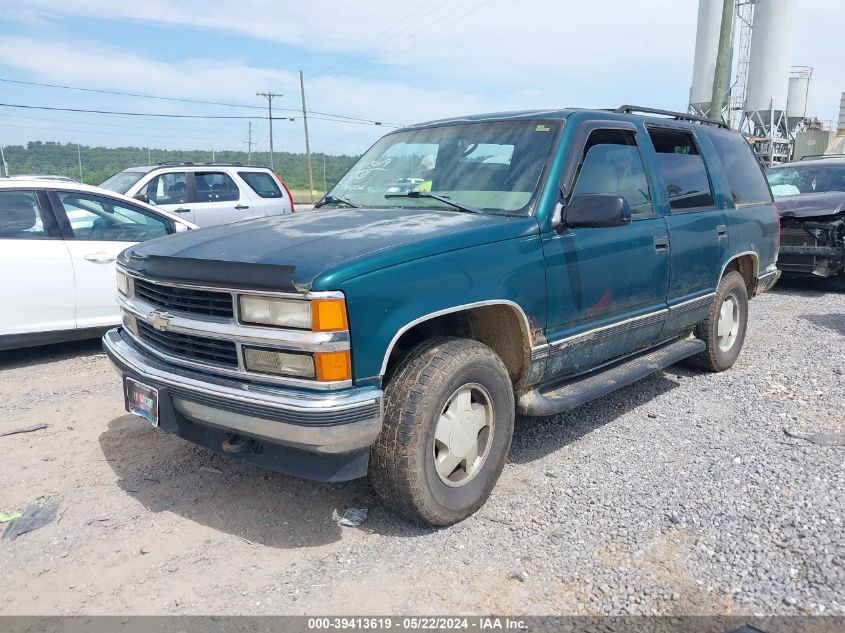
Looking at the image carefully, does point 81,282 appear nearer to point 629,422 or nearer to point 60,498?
point 60,498

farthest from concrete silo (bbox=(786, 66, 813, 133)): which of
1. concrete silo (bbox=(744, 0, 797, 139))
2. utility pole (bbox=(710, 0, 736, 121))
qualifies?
utility pole (bbox=(710, 0, 736, 121))

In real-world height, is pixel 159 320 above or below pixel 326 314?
below

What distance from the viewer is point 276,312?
2.72 meters

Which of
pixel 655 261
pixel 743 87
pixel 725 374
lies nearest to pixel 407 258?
pixel 655 261

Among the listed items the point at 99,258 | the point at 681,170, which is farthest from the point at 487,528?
the point at 99,258

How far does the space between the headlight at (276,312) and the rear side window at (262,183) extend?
29.5ft

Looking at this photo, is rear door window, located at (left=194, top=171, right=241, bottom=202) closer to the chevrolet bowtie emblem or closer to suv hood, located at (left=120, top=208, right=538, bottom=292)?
suv hood, located at (left=120, top=208, right=538, bottom=292)

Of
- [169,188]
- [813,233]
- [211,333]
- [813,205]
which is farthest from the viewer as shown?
[169,188]

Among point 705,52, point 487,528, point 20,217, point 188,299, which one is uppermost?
point 705,52

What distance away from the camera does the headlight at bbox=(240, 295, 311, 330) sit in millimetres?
2643

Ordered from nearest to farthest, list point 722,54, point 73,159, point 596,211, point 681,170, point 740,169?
point 596,211 < point 681,170 < point 740,169 < point 722,54 < point 73,159

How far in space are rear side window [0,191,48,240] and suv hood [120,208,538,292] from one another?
268 centimetres

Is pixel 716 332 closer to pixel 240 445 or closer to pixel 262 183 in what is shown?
pixel 240 445

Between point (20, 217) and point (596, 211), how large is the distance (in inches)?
194
